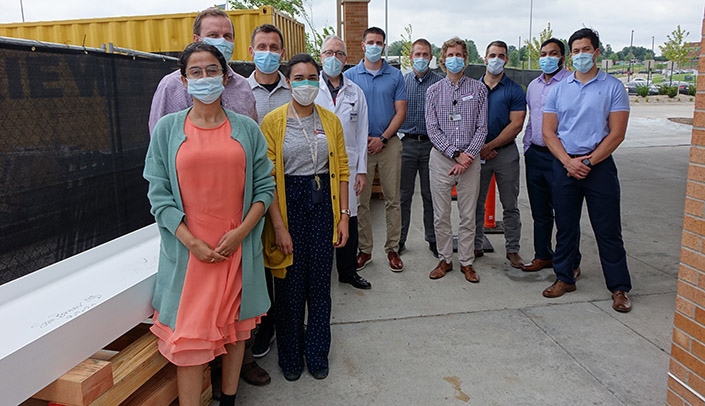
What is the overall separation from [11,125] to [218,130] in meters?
1.71

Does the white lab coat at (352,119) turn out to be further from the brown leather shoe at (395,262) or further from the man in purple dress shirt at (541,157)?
the man in purple dress shirt at (541,157)

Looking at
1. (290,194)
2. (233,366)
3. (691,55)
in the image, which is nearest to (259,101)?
(290,194)

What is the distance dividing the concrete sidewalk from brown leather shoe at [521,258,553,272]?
64 millimetres

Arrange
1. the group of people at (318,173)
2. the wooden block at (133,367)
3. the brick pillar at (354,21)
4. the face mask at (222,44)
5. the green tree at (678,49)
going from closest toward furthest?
the wooden block at (133,367) < the group of people at (318,173) < the face mask at (222,44) < the brick pillar at (354,21) < the green tree at (678,49)

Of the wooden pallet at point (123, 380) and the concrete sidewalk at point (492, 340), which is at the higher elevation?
the wooden pallet at point (123, 380)

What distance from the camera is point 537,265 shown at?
192 inches

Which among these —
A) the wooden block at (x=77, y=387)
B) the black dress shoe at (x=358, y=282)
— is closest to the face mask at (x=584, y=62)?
the black dress shoe at (x=358, y=282)

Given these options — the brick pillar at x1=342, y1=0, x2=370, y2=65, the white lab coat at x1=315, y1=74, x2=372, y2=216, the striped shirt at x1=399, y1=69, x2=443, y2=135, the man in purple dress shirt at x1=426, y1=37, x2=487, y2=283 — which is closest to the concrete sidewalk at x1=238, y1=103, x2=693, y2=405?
the man in purple dress shirt at x1=426, y1=37, x2=487, y2=283

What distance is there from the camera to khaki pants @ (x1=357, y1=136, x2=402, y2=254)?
16.0 feet

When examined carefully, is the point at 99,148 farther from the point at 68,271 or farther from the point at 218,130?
the point at 218,130

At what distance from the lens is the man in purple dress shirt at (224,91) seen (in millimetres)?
2805
